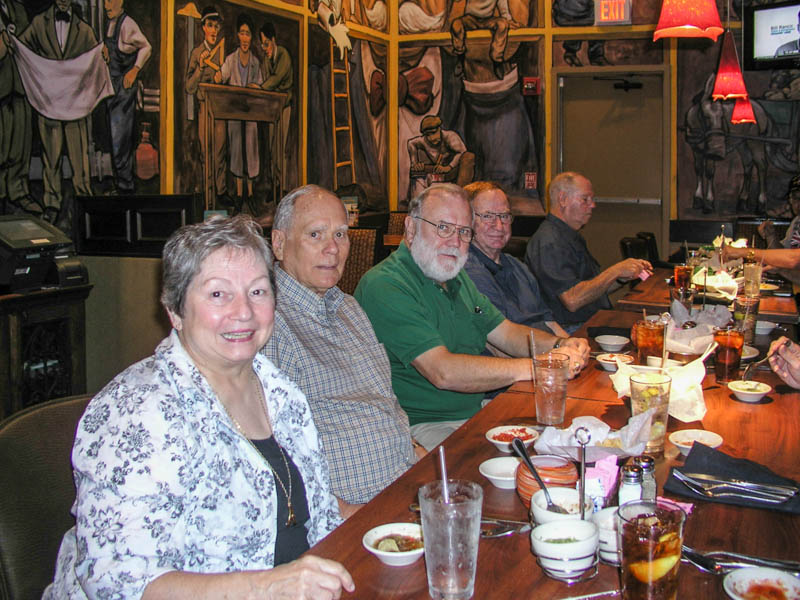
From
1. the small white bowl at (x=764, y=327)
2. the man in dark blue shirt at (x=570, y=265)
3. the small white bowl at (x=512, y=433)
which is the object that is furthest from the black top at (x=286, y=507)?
the man in dark blue shirt at (x=570, y=265)

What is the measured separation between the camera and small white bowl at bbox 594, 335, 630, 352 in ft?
9.62

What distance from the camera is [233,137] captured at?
577 centimetres

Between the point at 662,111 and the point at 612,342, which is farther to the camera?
the point at 662,111

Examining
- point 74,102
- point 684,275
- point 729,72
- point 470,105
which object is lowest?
point 684,275

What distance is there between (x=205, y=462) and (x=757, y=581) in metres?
0.95

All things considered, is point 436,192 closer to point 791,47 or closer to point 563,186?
point 563,186

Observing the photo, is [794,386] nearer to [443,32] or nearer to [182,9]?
[182,9]

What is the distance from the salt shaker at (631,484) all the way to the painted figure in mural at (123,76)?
169 inches

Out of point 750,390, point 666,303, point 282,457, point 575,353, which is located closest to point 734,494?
point 750,390

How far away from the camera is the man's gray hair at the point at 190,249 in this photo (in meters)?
1.55

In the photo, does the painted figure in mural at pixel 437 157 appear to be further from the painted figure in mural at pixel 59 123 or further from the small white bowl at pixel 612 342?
the small white bowl at pixel 612 342

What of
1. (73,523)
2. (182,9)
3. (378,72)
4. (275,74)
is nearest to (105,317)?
(182,9)

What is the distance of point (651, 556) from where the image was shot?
109 centimetres

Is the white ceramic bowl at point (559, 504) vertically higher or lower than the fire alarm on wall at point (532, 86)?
lower
